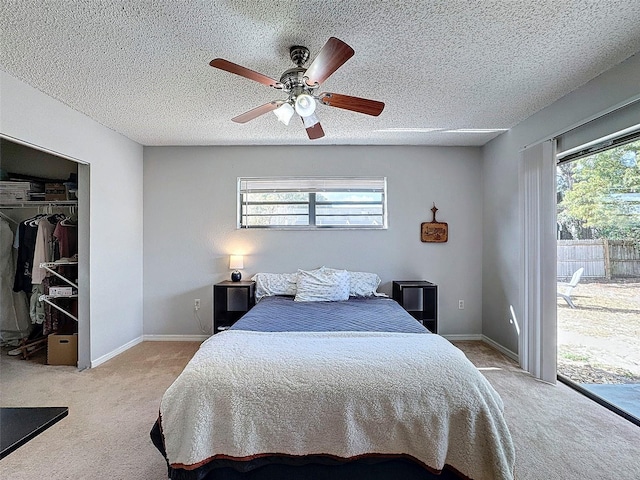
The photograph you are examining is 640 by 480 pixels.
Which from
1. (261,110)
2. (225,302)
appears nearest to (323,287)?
(225,302)

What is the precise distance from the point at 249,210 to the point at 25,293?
2.69 meters

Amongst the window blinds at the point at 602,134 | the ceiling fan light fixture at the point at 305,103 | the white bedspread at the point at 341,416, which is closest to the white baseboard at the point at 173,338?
the white bedspread at the point at 341,416

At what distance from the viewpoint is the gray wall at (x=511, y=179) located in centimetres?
248

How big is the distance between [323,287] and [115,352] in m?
2.44

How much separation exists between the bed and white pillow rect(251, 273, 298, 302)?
2.31m

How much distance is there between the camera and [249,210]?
4.55 m

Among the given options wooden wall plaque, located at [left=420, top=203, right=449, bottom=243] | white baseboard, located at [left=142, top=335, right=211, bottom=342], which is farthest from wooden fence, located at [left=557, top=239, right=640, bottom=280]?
white baseboard, located at [left=142, top=335, right=211, bottom=342]

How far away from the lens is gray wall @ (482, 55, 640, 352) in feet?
8.13

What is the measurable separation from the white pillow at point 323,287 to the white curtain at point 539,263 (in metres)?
1.82

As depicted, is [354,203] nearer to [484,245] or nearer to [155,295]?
[484,245]

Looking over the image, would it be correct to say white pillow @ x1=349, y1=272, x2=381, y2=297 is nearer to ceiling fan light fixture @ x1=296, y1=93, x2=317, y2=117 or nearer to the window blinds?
the window blinds

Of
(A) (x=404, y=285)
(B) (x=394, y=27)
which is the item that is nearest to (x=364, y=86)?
(B) (x=394, y=27)

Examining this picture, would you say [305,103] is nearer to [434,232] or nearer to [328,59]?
[328,59]

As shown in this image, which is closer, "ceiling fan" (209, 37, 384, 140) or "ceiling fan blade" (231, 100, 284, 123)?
"ceiling fan" (209, 37, 384, 140)
